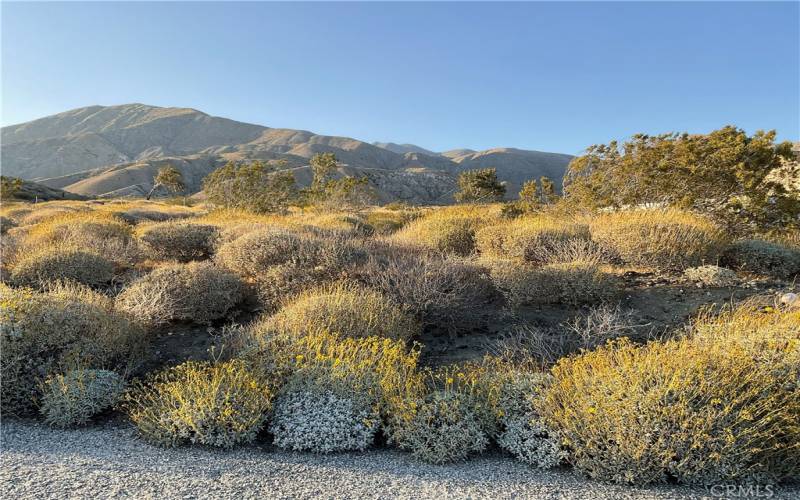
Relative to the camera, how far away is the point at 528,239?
824cm

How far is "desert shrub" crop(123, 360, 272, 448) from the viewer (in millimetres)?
3500

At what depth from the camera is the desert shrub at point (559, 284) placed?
6.37m

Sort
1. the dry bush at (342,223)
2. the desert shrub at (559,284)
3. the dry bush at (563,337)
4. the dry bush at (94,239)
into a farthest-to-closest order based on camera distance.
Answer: the dry bush at (342,223), the dry bush at (94,239), the desert shrub at (559,284), the dry bush at (563,337)

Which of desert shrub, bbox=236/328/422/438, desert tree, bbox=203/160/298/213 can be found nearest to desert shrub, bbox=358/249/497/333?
desert shrub, bbox=236/328/422/438

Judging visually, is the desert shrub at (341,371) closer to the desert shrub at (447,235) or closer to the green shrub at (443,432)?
the green shrub at (443,432)

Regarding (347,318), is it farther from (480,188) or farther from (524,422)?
(480,188)

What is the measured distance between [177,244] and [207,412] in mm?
7381

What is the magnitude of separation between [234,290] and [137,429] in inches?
123

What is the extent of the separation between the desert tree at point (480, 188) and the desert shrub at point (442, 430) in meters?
34.6

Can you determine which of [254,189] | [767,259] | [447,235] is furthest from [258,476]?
[254,189]

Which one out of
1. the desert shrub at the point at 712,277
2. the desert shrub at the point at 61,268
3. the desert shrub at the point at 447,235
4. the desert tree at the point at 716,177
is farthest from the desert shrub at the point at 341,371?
the desert tree at the point at 716,177

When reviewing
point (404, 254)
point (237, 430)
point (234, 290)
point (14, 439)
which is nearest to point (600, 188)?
point (404, 254)

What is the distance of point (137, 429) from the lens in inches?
148

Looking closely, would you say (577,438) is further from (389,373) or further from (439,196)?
(439,196)
